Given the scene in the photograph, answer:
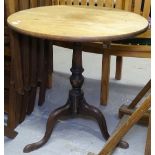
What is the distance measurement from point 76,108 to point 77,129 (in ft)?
0.53

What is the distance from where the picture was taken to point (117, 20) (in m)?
1.68

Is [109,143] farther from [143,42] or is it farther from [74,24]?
[143,42]

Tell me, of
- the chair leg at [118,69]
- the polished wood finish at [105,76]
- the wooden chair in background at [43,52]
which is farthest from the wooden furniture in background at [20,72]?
the chair leg at [118,69]

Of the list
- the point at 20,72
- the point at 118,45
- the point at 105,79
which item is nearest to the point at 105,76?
the point at 105,79

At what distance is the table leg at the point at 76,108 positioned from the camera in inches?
69.7

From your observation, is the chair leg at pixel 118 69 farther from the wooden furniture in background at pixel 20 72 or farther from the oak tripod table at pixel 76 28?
the wooden furniture in background at pixel 20 72

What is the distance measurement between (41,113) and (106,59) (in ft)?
2.06

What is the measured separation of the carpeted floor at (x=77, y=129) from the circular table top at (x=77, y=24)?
727mm

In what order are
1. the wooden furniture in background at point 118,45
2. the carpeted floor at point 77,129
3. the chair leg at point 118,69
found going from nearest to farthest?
the carpeted floor at point 77,129, the wooden furniture in background at point 118,45, the chair leg at point 118,69

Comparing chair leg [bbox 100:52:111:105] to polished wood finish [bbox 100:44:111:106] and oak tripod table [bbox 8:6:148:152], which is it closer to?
polished wood finish [bbox 100:44:111:106]

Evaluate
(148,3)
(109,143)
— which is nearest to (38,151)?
(109,143)

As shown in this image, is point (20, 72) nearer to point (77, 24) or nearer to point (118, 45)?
point (77, 24)

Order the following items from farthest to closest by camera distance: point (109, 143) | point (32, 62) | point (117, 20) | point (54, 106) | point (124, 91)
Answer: point (124, 91) < point (54, 106) < point (32, 62) < point (117, 20) < point (109, 143)

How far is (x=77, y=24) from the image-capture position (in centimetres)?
156
